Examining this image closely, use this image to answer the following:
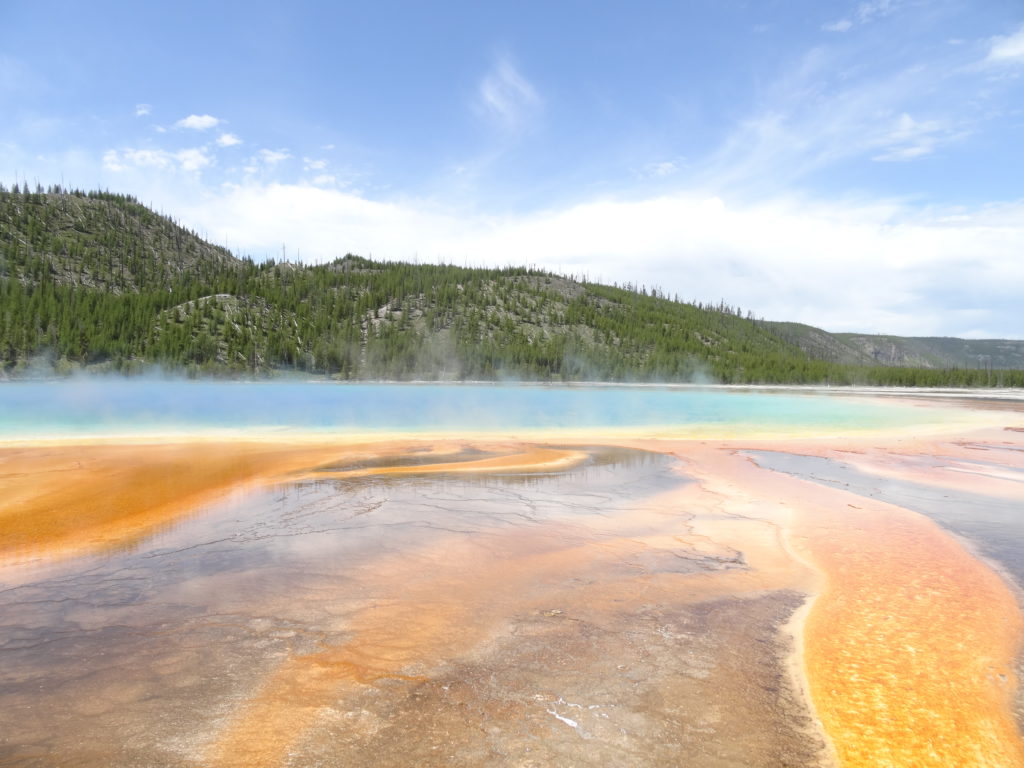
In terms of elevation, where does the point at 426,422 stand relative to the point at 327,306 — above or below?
below

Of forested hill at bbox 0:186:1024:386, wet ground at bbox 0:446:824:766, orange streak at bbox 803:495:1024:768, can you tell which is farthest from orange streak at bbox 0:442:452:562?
forested hill at bbox 0:186:1024:386

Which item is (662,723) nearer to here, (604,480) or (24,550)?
(24,550)

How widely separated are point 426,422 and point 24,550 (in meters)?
18.4

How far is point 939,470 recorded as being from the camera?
1396 centimetres

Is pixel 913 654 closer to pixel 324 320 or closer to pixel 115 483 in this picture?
pixel 115 483

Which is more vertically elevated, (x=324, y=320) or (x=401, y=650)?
(x=324, y=320)

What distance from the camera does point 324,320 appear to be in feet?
367

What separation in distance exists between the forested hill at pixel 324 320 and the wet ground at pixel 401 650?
84.8 meters

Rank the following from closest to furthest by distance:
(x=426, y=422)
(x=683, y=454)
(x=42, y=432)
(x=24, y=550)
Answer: (x=24, y=550) < (x=683, y=454) < (x=42, y=432) < (x=426, y=422)

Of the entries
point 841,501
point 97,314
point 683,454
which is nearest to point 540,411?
point 683,454

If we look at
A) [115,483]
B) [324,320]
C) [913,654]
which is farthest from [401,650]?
[324,320]

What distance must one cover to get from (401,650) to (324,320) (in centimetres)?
11291

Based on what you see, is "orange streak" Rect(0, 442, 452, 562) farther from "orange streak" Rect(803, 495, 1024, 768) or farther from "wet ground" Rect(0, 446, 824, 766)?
"orange streak" Rect(803, 495, 1024, 768)

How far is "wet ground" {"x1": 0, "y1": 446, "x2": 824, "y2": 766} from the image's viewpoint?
3.56 m
